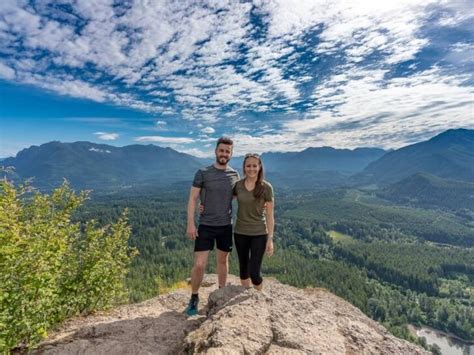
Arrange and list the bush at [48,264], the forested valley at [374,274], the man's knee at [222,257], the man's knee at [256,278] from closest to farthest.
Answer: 1. the bush at [48,264]
2. the man's knee at [256,278]
3. the man's knee at [222,257]
4. the forested valley at [374,274]

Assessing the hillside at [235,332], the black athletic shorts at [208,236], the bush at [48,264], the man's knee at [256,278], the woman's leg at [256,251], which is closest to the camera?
the hillside at [235,332]

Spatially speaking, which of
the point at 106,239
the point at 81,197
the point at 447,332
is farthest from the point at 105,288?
the point at 447,332

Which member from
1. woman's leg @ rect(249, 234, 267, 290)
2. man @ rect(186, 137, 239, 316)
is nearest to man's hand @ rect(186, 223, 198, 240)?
man @ rect(186, 137, 239, 316)

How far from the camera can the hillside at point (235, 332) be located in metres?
5.59

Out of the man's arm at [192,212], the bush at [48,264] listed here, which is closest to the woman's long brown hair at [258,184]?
the man's arm at [192,212]

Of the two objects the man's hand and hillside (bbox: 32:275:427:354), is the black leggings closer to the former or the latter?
hillside (bbox: 32:275:427:354)

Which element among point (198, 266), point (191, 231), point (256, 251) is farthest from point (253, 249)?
point (191, 231)

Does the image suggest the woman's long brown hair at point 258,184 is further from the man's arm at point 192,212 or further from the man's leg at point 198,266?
the man's leg at point 198,266

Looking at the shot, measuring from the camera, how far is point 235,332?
5.59m

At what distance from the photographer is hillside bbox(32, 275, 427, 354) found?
5594 millimetres

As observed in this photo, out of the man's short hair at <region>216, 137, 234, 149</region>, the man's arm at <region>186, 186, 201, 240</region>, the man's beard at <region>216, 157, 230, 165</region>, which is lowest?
the man's arm at <region>186, 186, 201, 240</region>

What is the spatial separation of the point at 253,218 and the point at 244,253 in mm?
1089

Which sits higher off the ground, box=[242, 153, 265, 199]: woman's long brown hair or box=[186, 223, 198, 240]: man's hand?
box=[242, 153, 265, 199]: woman's long brown hair

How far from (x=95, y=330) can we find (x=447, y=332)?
11738cm
